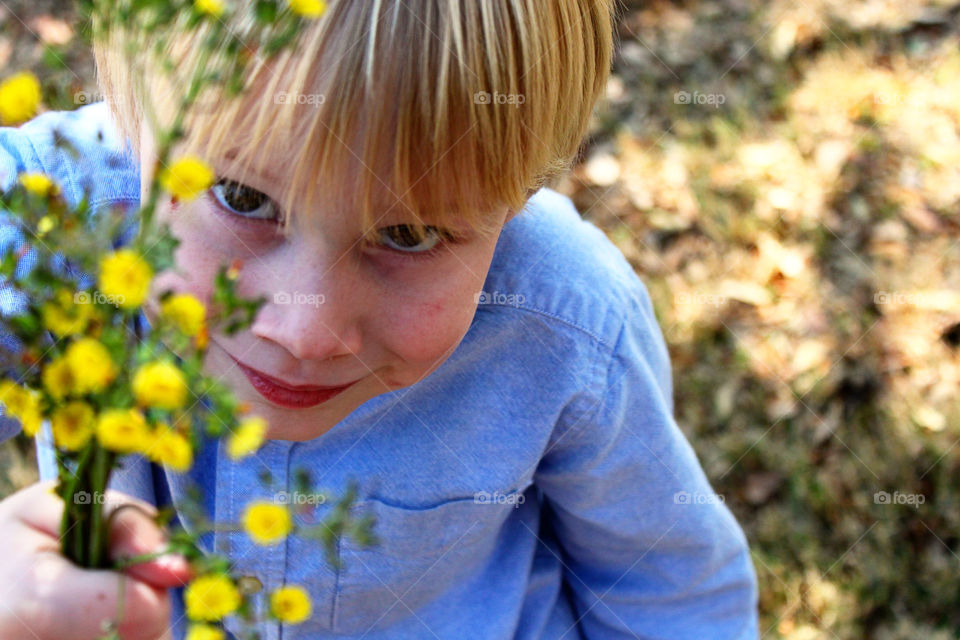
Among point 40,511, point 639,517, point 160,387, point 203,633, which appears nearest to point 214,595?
point 203,633

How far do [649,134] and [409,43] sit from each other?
1992 mm

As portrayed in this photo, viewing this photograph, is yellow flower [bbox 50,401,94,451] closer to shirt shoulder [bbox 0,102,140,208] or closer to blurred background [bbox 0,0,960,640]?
shirt shoulder [bbox 0,102,140,208]

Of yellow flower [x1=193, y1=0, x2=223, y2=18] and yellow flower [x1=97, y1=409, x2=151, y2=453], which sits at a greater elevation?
yellow flower [x1=193, y1=0, x2=223, y2=18]

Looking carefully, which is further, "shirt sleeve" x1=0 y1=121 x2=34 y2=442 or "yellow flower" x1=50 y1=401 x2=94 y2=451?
"shirt sleeve" x1=0 y1=121 x2=34 y2=442

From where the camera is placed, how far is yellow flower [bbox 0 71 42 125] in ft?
1.55

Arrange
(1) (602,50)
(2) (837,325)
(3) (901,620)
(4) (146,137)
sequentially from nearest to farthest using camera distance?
1. (4) (146,137)
2. (1) (602,50)
3. (3) (901,620)
4. (2) (837,325)

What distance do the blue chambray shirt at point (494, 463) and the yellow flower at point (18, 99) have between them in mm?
659

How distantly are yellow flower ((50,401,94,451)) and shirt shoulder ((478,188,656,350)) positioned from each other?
2.56ft

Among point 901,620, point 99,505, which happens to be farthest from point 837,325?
point 99,505

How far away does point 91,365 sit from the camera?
417 mm

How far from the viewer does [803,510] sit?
2209mm

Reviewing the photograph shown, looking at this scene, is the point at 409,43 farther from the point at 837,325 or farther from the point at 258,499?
the point at 837,325

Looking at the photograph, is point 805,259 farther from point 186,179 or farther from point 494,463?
point 186,179

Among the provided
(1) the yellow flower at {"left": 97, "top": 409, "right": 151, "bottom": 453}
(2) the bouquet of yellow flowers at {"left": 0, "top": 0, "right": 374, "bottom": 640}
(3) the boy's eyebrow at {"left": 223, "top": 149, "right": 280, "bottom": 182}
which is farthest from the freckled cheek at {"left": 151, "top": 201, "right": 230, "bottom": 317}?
(1) the yellow flower at {"left": 97, "top": 409, "right": 151, "bottom": 453}
